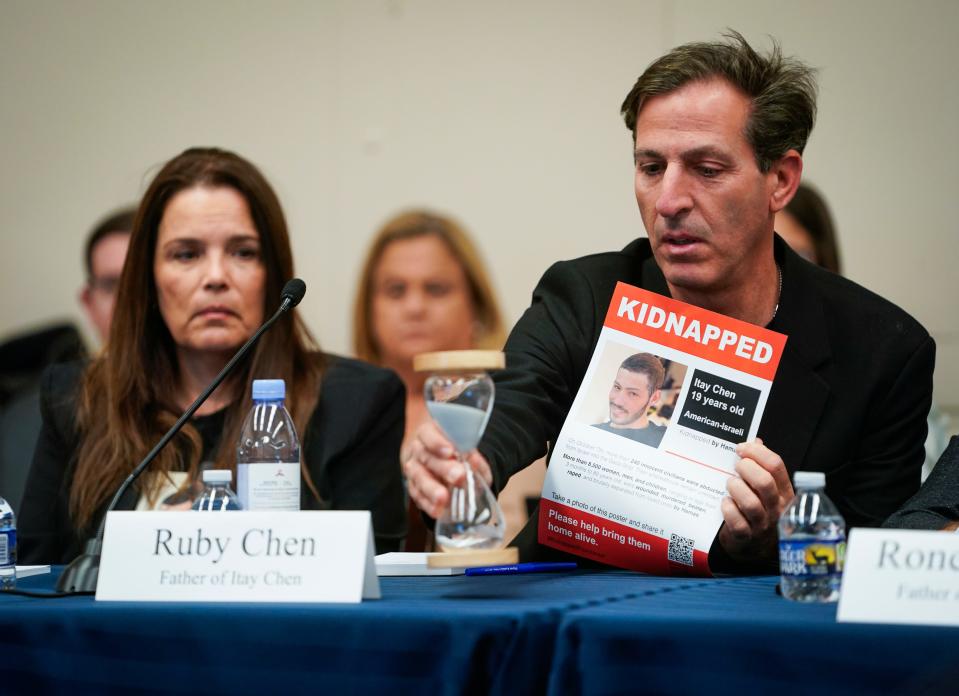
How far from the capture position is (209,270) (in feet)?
8.01

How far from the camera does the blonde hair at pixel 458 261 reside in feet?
13.2

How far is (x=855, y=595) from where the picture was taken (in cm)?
106

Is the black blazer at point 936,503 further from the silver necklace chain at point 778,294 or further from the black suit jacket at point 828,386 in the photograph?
the silver necklace chain at point 778,294

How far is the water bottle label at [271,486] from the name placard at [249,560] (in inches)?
12.7

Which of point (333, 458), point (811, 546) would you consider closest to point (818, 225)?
point (333, 458)

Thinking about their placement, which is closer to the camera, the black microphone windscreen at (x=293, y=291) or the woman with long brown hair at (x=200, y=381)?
the black microphone windscreen at (x=293, y=291)

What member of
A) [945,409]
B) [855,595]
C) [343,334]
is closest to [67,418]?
[855,595]

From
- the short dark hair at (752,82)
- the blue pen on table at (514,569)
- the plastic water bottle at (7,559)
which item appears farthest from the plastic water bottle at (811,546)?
the plastic water bottle at (7,559)

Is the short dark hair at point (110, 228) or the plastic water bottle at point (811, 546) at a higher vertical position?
the short dark hair at point (110, 228)

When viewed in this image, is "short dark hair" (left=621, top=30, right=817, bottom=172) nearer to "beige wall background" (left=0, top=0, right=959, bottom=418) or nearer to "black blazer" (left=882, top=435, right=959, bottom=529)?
"black blazer" (left=882, top=435, right=959, bottom=529)

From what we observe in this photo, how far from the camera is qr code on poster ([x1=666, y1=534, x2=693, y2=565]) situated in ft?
5.24

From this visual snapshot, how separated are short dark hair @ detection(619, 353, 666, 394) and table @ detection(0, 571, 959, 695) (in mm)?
467

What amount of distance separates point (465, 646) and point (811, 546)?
0.42 metres

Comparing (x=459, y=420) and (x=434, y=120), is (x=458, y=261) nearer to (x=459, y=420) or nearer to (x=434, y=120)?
(x=434, y=120)
